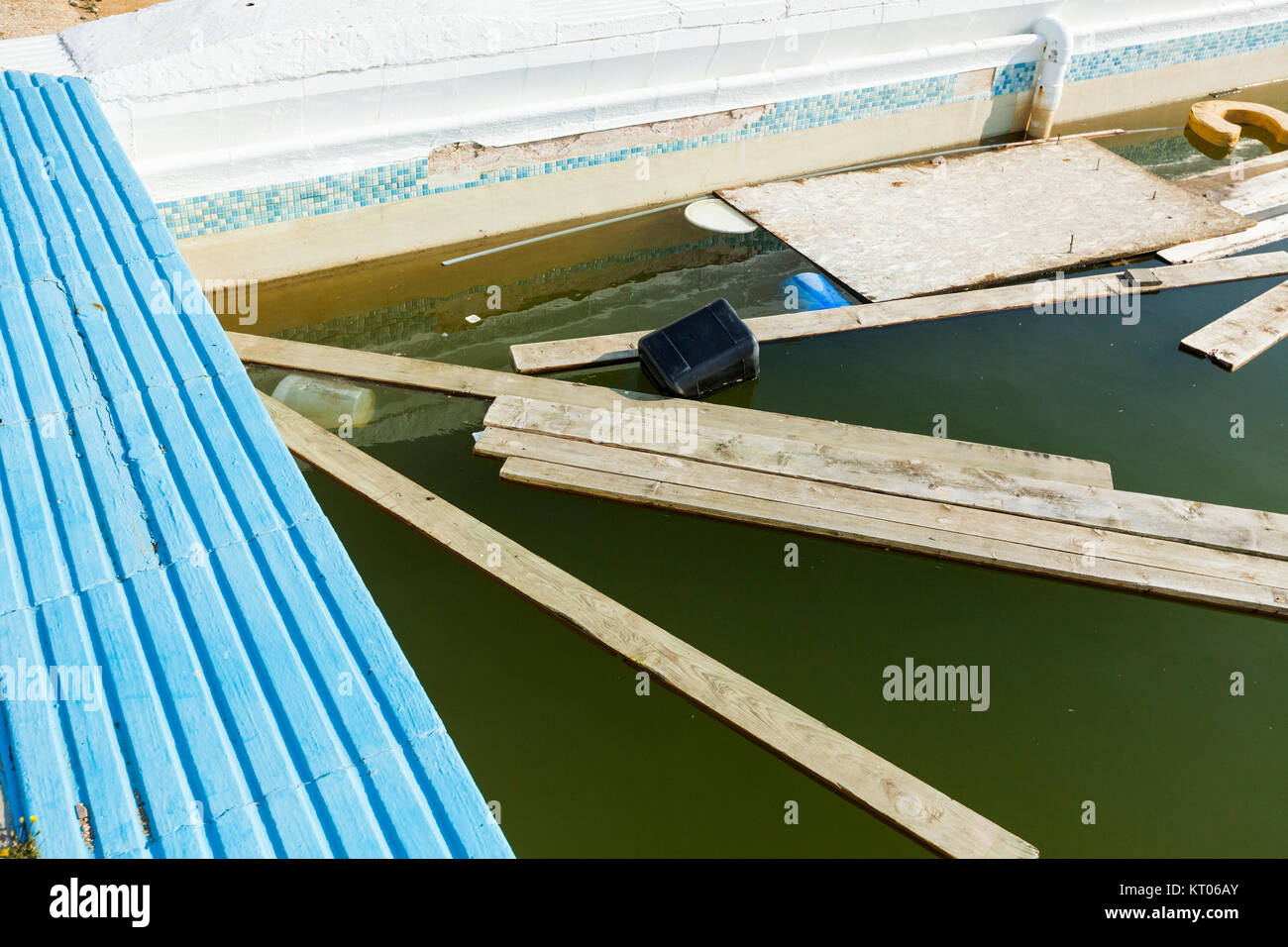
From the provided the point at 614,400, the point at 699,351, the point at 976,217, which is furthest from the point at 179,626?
the point at 976,217

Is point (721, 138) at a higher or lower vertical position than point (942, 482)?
higher

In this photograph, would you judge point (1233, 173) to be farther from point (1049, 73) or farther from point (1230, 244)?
point (1049, 73)

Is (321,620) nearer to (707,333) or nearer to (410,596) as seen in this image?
(410,596)

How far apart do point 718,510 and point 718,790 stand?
2242 millimetres

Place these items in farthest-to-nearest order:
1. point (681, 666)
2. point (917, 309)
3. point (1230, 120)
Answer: point (1230, 120) → point (917, 309) → point (681, 666)

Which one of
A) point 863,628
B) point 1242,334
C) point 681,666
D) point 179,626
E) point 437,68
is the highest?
point 437,68

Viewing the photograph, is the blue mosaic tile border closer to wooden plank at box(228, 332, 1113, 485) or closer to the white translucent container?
wooden plank at box(228, 332, 1113, 485)

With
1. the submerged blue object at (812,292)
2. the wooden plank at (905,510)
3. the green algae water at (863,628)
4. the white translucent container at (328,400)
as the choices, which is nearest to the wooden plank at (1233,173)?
the green algae water at (863,628)

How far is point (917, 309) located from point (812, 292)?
0.99 m

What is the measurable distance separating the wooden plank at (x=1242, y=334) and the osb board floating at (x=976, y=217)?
1385mm

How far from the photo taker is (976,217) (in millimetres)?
11062

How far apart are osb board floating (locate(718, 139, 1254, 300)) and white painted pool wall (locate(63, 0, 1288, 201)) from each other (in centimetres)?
126

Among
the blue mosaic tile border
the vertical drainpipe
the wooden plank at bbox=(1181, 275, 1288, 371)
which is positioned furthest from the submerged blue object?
the vertical drainpipe
